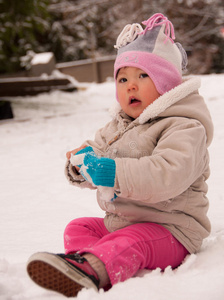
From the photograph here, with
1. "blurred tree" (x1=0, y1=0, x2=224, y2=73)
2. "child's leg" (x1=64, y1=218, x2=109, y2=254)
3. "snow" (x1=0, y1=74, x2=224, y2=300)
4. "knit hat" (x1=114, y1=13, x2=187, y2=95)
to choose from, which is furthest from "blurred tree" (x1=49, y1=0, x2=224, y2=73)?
"child's leg" (x1=64, y1=218, x2=109, y2=254)

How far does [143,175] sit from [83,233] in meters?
0.53

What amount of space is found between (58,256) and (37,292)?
209 mm

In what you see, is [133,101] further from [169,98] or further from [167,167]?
[167,167]

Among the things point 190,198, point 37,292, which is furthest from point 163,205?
point 37,292

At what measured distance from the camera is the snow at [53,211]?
118 centimetres

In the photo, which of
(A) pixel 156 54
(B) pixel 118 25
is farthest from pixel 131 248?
(B) pixel 118 25

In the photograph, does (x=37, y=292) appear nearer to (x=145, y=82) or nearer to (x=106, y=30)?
(x=145, y=82)

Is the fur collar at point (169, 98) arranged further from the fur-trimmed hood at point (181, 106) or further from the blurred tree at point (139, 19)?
the blurred tree at point (139, 19)

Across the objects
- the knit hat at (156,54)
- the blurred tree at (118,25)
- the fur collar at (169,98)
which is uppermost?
the knit hat at (156,54)

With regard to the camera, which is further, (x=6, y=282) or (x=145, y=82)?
(x=145, y=82)

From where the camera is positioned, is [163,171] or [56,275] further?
[163,171]

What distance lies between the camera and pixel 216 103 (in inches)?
267

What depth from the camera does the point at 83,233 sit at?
1.61 m

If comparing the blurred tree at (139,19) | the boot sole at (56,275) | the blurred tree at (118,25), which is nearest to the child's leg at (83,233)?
the boot sole at (56,275)
